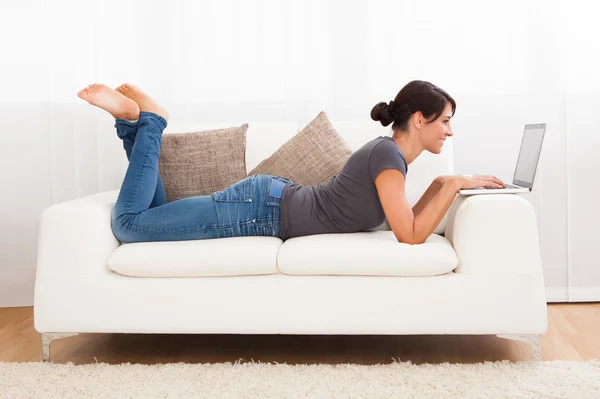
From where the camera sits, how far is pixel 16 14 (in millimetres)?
3730

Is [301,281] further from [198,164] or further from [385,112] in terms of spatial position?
[198,164]

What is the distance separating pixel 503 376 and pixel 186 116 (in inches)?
88.2

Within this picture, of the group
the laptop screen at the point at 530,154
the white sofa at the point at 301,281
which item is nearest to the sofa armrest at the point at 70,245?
the white sofa at the point at 301,281

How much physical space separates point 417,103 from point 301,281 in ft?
2.63

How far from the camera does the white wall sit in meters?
3.60

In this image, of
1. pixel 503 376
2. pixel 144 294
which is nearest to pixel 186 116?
pixel 144 294

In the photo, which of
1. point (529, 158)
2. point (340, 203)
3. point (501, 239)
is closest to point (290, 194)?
point (340, 203)

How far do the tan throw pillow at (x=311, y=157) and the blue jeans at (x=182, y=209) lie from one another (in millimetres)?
262

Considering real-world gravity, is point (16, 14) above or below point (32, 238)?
above

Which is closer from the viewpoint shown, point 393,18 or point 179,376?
point 179,376

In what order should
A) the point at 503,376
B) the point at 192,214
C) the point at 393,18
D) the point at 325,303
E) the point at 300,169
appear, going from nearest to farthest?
the point at 503,376 < the point at 325,303 < the point at 192,214 < the point at 300,169 < the point at 393,18

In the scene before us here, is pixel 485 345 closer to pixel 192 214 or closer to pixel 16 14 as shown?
pixel 192 214

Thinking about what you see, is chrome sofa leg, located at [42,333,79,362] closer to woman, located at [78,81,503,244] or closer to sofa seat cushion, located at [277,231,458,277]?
woman, located at [78,81,503,244]

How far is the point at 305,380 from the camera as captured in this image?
2217 millimetres
